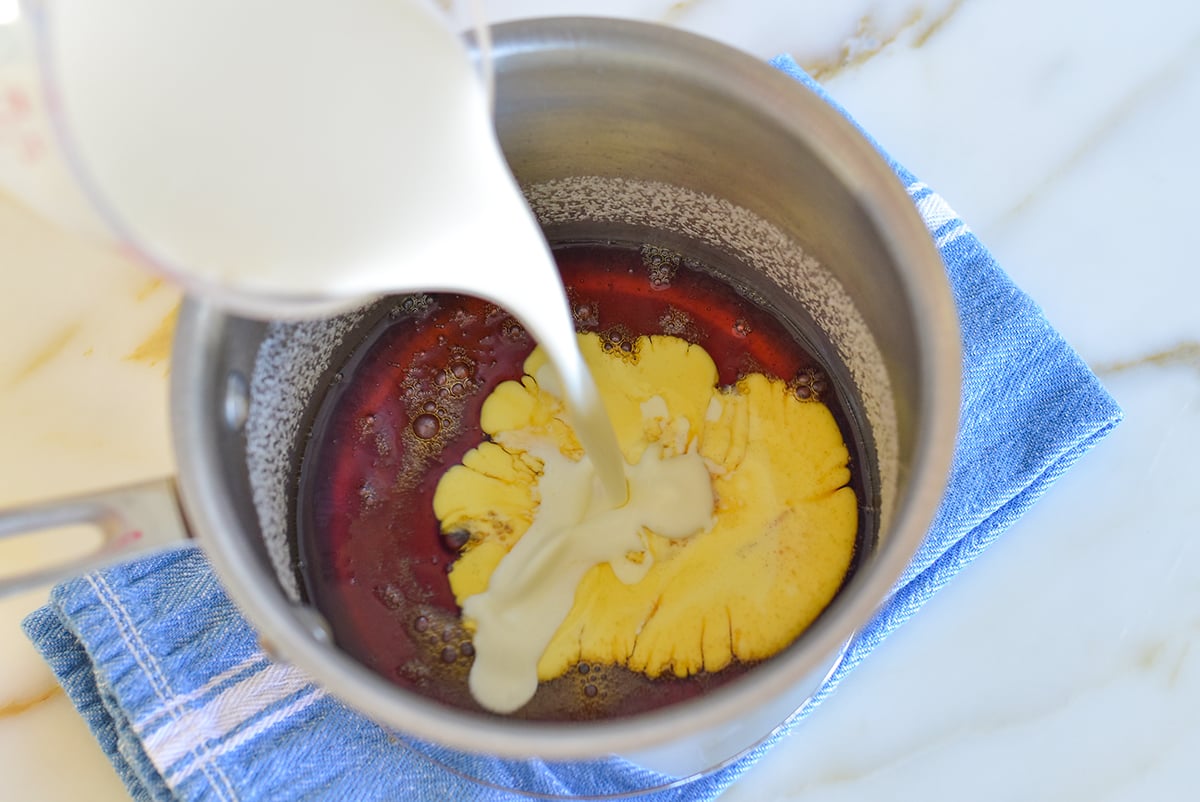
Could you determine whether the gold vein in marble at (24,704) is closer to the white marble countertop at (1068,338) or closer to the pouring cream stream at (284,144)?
the white marble countertop at (1068,338)

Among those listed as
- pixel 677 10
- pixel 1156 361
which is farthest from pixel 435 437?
pixel 1156 361

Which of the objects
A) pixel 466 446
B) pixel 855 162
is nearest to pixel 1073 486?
pixel 855 162

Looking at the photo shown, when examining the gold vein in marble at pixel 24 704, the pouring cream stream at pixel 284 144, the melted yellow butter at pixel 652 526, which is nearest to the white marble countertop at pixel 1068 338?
the gold vein in marble at pixel 24 704

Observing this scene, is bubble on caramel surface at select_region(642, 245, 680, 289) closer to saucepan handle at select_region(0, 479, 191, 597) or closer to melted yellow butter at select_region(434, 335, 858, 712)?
melted yellow butter at select_region(434, 335, 858, 712)

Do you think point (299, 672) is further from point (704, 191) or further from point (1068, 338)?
point (1068, 338)

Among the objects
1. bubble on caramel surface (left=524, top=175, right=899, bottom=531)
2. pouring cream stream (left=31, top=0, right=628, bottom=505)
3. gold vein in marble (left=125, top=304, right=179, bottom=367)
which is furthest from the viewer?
gold vein in marble (left=125, top=304, right=179, bottom=367)

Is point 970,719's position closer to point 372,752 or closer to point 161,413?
point 372,752

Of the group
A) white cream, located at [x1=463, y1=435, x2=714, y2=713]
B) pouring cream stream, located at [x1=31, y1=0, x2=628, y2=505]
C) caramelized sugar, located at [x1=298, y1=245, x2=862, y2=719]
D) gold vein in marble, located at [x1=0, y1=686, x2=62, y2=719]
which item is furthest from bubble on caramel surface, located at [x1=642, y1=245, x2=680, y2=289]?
gold vein in marble, located at [x1=0, y1=686, x2=62, y2=719]
